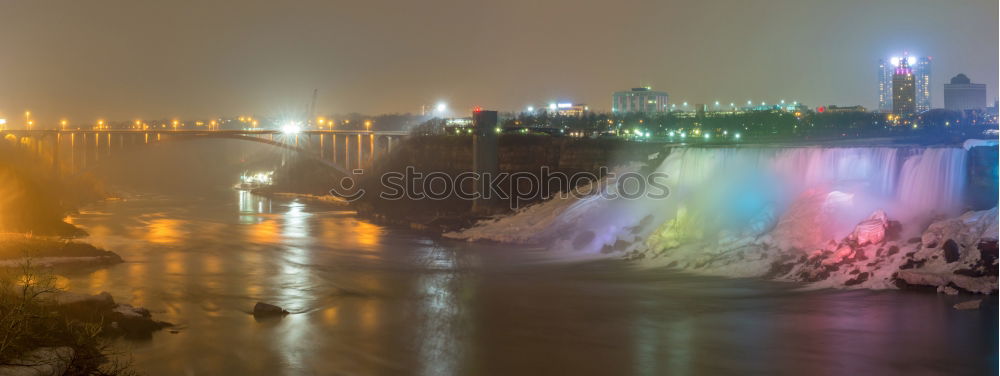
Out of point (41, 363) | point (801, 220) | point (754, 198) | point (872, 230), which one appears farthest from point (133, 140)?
point (41, 363)

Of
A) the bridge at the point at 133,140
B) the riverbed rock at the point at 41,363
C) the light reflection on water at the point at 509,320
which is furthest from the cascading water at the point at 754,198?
the bridge at the point at 133,140

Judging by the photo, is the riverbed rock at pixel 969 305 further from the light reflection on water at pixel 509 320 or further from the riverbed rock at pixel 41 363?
the riverbed rock at pixel 41 363

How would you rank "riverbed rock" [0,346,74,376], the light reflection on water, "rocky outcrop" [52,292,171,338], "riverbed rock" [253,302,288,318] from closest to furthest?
Answer: "riverbed rock" [0,346,74,376]
the light reflection on water
"rocky outcrop" [52,292,171,338]
"riverbed rock" [253,302,288,318]

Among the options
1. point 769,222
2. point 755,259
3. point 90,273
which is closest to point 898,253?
point 755,259

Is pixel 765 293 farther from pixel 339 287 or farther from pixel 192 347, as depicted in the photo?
pixel 192 347

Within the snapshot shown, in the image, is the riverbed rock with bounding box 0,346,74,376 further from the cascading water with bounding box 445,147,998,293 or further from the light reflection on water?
the cascading water with bounding box 445,147,998,293

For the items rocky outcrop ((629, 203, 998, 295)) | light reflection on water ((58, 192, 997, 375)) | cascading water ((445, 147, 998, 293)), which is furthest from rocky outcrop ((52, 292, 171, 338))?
cascading water ((445, 147, 998, 293))
